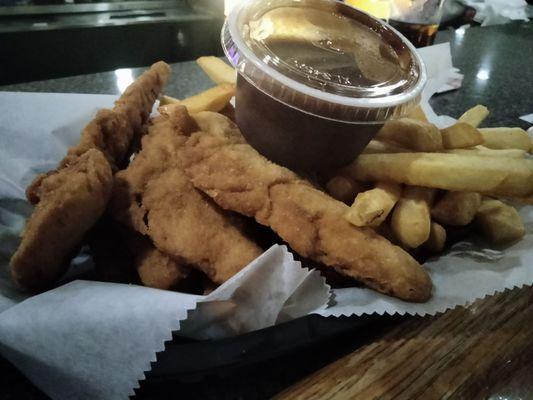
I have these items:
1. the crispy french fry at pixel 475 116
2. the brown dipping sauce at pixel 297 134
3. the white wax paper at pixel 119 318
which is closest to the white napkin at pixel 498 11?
the crispy french fry at pixel 475 116

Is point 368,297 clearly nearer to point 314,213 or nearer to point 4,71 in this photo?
point 314,213

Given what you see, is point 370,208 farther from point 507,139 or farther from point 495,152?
point 507,139

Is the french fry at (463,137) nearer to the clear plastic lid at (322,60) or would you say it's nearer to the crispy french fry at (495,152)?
the crispy french fry at (495,152)

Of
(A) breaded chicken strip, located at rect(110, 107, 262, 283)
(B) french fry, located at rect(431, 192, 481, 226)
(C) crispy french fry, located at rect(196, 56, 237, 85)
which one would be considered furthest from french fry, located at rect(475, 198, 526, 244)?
(C) crispy french fry, located at rect(196, 56, 237, 85)

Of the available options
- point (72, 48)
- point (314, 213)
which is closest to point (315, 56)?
point (314, 213)

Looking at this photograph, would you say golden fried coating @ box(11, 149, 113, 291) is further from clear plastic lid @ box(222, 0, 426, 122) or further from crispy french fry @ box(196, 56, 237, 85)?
crispy french fry @ box(196, 56, 237, 85)

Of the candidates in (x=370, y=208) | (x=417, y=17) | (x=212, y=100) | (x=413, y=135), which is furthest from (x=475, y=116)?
(x=417, y=17)
